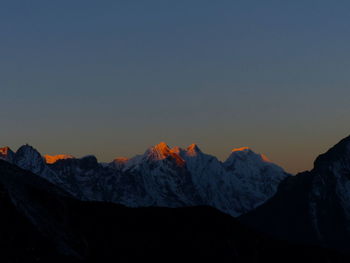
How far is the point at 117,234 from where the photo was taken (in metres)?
153

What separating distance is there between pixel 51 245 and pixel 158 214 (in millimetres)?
51791

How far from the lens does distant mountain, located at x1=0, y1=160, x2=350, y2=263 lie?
119 meters

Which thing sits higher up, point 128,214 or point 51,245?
point 128,214

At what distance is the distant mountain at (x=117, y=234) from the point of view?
119250mm

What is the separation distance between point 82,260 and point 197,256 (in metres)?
38.8

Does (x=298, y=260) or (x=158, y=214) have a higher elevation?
(x=158, y=214)

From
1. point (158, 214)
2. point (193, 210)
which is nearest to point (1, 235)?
point (158, 214)

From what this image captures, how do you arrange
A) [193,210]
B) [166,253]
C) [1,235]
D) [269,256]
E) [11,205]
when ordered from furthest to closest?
1. [193,210]
2. [269,256]
3. [166,253]
4. [11,205]
5. [1,235]

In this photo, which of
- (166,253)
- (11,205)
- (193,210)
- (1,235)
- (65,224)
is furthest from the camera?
(193,210)

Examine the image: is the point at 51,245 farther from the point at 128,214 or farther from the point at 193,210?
the point at 193,210

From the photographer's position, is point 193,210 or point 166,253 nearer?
point 166,253

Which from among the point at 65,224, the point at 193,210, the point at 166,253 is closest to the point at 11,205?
the point at 65,224

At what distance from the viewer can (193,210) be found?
178250 mm

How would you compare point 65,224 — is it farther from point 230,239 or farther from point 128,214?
point 230,239
